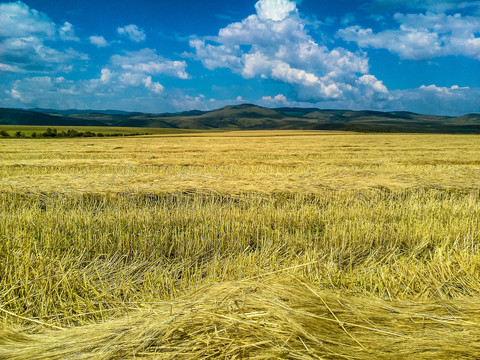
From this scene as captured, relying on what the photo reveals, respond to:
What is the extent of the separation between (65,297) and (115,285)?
49 cm

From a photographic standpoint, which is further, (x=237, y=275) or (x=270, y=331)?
(x=237, y=275)

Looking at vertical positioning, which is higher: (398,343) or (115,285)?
(398,343)

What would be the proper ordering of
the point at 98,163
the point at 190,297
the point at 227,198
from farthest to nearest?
Answer: the point at 98,163 < the point at 227,198 < the point at 190,297

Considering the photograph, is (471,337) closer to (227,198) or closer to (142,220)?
(142,220)

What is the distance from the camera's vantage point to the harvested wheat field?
2010mm

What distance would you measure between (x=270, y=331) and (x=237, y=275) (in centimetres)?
150

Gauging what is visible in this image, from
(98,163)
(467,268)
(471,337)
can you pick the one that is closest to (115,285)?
(471,337)

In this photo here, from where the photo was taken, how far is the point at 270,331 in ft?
6.67

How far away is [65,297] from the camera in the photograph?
319cm

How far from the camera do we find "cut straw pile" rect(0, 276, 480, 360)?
1917mm

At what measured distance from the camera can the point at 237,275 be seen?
11.5 feet

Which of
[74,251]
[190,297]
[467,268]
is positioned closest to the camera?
[190,297]

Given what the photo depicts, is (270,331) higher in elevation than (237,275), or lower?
higher

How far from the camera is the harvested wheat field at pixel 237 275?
2010mm
